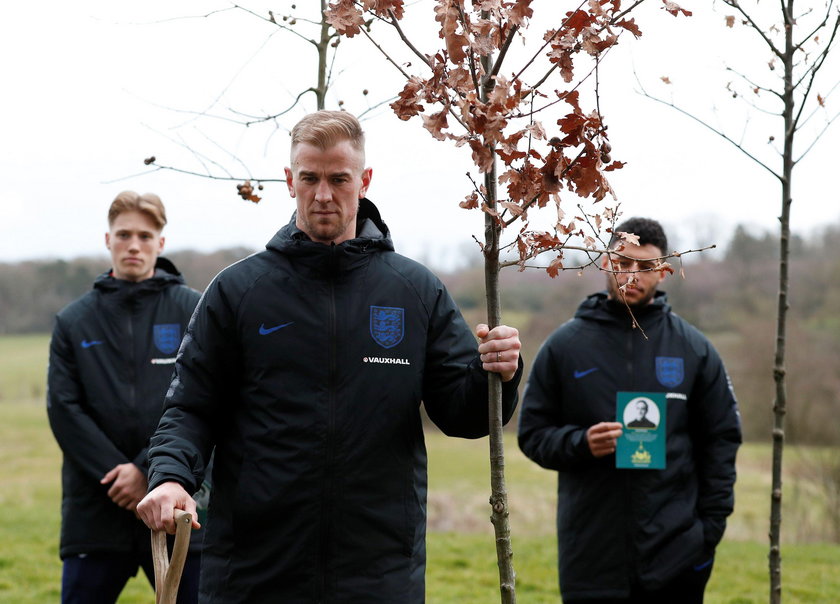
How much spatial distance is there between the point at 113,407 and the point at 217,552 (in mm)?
1899

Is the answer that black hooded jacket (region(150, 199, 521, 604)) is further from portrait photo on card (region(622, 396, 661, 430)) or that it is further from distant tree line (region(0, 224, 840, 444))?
distant tree line (region(0, 224, 840, 444))

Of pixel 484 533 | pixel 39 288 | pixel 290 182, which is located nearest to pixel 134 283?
pixel 290 182

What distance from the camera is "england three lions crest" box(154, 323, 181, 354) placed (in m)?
4.76

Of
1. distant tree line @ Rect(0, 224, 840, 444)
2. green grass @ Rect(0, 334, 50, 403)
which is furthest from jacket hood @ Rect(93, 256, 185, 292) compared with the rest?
green grass @ Rect(0, 334, 50, 403)

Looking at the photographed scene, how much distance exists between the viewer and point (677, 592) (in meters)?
4.65

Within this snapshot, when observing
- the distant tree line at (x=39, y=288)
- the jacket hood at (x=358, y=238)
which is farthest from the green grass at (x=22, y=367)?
the jacket hood at (x=358, y=238)

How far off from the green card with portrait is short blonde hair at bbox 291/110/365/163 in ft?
7.02

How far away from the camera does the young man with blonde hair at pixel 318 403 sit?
2951 millimetres

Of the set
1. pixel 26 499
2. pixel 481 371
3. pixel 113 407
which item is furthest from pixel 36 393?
pixel 481 371

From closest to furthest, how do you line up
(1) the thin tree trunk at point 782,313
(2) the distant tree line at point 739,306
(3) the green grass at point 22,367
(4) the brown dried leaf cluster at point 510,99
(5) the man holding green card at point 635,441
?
1. (4) the brown dried leaf cluster at point 510,99
2. (1) the thin tree trunk at point 782,313
3. (5) the man holding green card at point 635,441
4. (2) the distant tree line at point 739,306
5. (3) the green grass at point 22,367

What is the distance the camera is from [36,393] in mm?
36656

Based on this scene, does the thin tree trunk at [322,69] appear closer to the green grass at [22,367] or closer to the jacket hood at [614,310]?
the jacket hood at [614,310]

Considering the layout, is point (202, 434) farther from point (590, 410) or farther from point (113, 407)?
point (590, 410)

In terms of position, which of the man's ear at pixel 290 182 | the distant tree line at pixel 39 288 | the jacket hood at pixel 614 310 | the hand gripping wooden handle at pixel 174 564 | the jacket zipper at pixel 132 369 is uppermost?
the distant tree line at pixel 39 288
